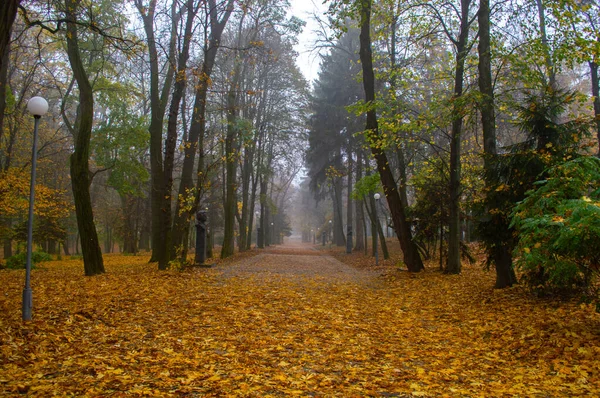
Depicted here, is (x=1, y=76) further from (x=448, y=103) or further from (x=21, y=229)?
(x=448, y=103)

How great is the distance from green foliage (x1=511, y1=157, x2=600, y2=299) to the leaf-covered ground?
0.77 metres

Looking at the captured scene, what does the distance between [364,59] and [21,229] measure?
54.9 ft

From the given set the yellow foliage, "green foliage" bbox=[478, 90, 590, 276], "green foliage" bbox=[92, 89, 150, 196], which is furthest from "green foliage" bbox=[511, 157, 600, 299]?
the yellow foliage

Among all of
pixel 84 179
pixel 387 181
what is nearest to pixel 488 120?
pixel 387 181

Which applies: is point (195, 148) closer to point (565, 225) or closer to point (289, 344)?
point (289, 344)

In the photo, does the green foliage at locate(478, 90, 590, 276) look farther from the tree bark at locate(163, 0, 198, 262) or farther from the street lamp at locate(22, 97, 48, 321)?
the tree bark at locate(163, 0, 198, 262)

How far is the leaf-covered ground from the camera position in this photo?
3.46 metres

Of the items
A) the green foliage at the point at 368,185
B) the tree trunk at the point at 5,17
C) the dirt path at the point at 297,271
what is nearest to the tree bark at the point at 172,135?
the dirt path at the point at 297,271

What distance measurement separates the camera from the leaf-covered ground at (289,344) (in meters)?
3.46

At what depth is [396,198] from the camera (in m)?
11.8

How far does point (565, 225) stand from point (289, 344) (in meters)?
3.38

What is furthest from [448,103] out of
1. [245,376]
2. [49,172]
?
[49,172]

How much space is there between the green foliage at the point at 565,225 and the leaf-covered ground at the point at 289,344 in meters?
0.77

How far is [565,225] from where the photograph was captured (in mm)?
4445
